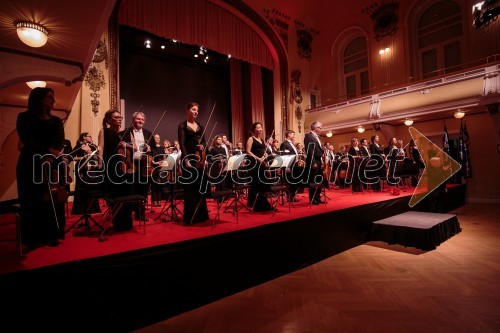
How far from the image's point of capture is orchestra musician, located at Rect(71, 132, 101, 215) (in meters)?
3.34

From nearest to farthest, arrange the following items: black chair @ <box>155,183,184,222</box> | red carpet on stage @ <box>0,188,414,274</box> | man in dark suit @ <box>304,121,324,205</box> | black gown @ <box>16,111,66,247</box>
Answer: red carpet on stage @ <box>0,188,414,274</box> → black gown @ <box>16,111,66,247</box> → black chair @ <box>155,183,184,222</box> → man in dark suit @ <box>304,121,324,205</box>

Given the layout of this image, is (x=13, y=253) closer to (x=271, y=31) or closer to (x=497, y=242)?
(x=497, y=242)

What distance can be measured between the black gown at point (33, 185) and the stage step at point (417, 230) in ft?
14.0

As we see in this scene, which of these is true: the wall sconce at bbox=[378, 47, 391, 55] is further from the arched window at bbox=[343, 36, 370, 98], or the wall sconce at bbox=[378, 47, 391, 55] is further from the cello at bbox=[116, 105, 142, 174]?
the cello at bbox=[116, 105, 142, 174]

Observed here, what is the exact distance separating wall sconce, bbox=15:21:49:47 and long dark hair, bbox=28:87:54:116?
3.40 feet

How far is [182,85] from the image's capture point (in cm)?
1075

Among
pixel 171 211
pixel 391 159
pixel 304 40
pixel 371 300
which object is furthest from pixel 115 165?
pixel 304 40

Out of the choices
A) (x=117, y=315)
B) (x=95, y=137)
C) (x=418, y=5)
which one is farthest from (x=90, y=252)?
(x=418, y=5)

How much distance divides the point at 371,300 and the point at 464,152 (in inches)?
323

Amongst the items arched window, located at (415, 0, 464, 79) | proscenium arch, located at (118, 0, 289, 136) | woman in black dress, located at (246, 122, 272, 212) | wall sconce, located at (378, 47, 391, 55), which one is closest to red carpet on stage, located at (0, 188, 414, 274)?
woman in black dress, located at (246, 122, 272, 212)

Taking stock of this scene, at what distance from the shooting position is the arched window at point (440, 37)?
9.28 meters

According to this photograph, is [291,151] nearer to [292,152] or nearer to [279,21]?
[292,152]

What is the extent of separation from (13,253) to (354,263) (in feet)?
11.7

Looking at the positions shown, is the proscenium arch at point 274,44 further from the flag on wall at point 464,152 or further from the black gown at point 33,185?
the black gown at point 33,185
